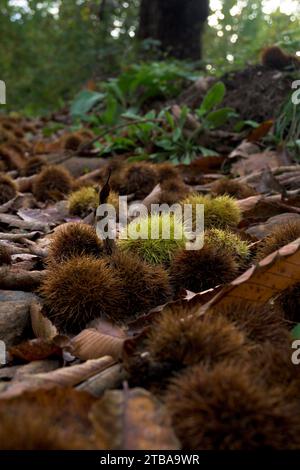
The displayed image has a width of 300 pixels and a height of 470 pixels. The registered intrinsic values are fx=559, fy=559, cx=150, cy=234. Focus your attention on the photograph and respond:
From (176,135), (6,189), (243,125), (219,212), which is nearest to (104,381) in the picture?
(219,212)

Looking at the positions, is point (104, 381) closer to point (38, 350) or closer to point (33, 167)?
point (38, 350)

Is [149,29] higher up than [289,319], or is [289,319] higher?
[149,29]

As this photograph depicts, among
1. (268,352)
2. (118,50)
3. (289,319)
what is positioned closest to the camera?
(268,352)

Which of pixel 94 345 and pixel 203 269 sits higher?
pixel 203 269

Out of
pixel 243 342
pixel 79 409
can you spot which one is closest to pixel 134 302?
pixel 243 342

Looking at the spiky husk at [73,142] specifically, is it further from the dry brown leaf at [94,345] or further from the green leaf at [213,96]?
the dry brown leaf at [94,345]

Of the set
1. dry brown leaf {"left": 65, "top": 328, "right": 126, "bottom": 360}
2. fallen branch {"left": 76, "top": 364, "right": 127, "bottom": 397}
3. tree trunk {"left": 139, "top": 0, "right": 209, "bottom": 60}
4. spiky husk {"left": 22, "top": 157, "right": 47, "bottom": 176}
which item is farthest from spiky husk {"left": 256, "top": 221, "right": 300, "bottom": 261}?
tree trunk {"left": 139, "top": 0, "right": 209, "bottom": 60}

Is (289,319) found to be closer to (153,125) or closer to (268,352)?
(268,352)

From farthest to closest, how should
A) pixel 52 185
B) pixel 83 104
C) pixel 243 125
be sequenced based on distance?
pixel 83 104 < pixel 243 125 < pixel 52 185
